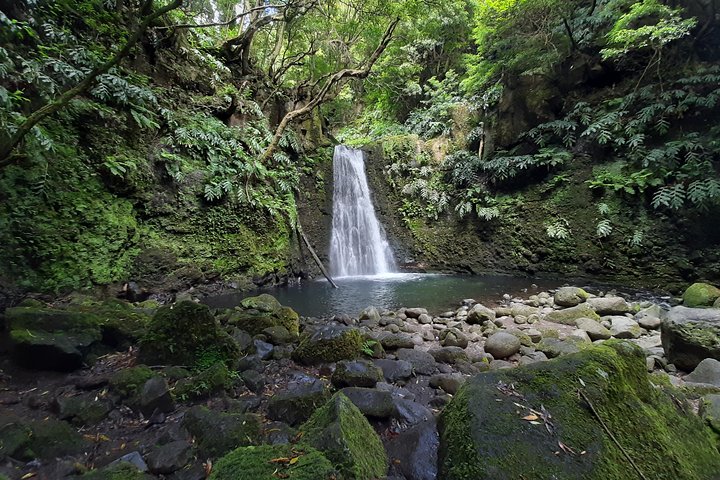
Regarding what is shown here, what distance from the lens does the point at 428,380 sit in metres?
3.03

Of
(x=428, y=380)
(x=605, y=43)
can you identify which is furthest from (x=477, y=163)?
(x=428, y=380)

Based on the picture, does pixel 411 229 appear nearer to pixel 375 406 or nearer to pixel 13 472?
pixel 375 406

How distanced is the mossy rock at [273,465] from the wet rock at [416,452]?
49cm

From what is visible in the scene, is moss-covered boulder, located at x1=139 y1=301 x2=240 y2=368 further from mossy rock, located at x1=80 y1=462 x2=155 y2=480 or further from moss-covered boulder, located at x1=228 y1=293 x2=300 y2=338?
mossy rock, located at x1=80 y1=462 x2=155 y2=480

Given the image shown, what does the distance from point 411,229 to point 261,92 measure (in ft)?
24.4

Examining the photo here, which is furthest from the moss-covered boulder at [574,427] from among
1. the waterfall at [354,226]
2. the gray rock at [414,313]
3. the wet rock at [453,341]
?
the waterfall at [354,226]

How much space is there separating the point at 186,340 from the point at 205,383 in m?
Answer: 0.56

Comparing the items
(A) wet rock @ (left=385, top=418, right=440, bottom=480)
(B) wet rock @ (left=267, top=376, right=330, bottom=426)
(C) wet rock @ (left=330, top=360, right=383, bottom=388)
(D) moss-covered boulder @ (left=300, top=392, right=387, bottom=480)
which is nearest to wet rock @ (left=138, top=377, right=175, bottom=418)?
(B) wet rock @ (left=267, top=376, right=330, bottom=426)

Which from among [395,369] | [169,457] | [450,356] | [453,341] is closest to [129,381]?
[169,457]

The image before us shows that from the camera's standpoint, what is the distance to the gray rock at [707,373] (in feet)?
9.57

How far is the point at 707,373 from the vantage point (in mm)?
2961

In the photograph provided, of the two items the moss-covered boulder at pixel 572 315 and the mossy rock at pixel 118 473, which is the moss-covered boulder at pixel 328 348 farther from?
the moss-covered boulder at pixel 572 315

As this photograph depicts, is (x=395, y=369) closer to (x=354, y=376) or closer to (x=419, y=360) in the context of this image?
(x=419, y=360)

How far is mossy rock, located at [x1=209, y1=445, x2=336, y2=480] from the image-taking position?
133cm
